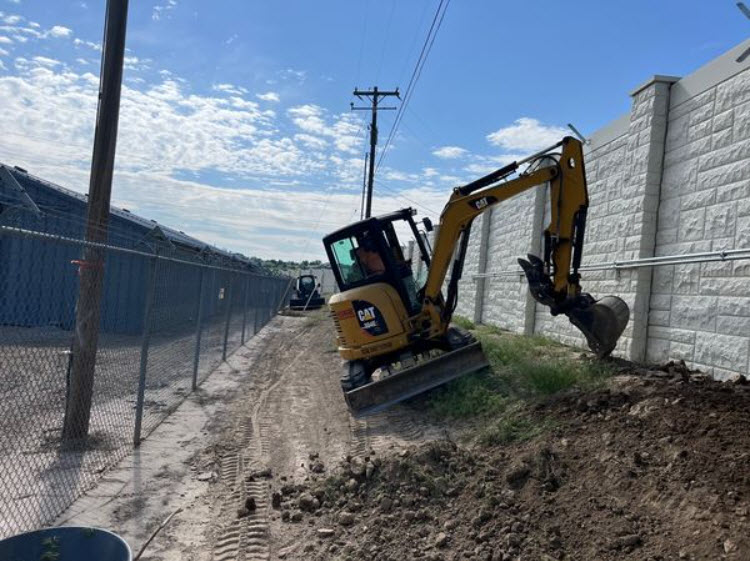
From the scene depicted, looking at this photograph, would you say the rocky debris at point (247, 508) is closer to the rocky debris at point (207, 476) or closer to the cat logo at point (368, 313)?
the rocky debris at point (207, 476)

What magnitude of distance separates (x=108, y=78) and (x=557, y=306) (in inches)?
223

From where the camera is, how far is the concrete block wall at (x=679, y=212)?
6559 mm

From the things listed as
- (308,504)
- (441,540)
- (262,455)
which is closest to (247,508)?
(308,504)

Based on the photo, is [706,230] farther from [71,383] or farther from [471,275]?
[471,275]

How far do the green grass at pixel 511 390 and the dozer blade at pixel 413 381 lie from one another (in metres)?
0.21

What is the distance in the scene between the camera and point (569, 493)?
4.40m

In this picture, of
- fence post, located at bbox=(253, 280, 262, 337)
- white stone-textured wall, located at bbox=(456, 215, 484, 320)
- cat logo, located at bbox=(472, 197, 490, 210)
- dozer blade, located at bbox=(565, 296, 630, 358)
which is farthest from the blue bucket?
fence post, located at bbox=(253, 280, 262, 337)

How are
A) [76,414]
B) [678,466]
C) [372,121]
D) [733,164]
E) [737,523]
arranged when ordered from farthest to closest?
1. [372,121]
2. [733,164]
3. [76,414]
4. [678,466]
5. [737,523]

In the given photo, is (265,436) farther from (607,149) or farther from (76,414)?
(607,149)

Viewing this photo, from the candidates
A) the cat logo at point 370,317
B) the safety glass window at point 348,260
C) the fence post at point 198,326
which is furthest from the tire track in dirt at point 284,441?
the safety glass window at point 348,260

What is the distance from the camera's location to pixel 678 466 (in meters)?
4.27

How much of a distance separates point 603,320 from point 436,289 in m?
2.18

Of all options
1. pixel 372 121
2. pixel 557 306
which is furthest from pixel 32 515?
pixel 372 121

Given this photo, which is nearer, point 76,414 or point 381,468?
point 381,468
